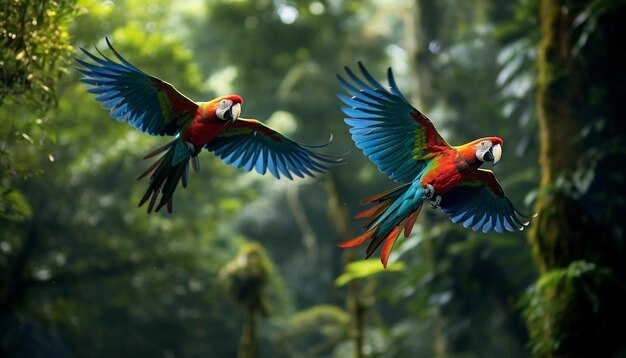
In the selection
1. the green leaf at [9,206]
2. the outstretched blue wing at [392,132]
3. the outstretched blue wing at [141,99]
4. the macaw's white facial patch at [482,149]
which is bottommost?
the macaw's white facial patch at [482,149]

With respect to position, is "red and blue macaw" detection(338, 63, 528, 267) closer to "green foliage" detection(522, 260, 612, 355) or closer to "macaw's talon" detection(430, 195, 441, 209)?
"macaw's talon" detection(430, 195, 441, 209)

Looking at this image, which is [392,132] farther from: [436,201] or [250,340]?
[250,340]

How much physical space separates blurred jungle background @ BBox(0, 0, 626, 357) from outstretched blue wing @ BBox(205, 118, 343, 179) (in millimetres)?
1113

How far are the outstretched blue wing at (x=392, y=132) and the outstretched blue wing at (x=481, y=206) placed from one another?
0.19 metres

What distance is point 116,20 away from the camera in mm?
8070

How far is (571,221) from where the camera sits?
439 cm

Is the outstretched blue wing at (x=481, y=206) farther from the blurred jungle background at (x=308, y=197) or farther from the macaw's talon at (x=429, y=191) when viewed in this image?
the blurred jungle background at (x=308, y=197)

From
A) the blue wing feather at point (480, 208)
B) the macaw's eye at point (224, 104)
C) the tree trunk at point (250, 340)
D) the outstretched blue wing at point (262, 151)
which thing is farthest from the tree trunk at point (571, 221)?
the macaw's eye at point (224, 104)

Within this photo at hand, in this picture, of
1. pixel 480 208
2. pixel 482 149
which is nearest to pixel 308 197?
pixel 480 208

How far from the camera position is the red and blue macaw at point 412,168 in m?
2.21

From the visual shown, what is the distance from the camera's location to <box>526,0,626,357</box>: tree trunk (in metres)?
4.20

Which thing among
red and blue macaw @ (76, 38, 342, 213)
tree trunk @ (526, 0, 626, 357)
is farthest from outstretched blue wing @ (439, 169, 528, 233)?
tree trunk @ (526, 0, 626, 357)

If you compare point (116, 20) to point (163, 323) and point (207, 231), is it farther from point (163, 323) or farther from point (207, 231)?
point (163, 323)

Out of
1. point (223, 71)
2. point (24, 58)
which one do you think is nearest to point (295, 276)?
point (223, 71)
